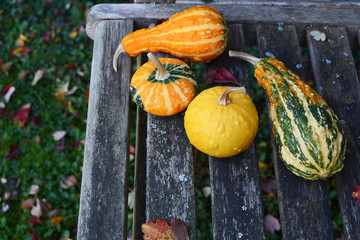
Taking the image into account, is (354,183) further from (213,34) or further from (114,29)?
(114,29)

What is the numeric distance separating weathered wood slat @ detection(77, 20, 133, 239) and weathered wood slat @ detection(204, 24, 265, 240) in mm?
450

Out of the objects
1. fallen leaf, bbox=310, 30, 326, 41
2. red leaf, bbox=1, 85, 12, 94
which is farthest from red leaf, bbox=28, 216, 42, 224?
fallen leaf, bbox=310, 30, 326, 41

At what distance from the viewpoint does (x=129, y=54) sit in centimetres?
195

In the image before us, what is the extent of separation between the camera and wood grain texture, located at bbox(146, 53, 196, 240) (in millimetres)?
1590

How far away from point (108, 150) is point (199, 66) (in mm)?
1600

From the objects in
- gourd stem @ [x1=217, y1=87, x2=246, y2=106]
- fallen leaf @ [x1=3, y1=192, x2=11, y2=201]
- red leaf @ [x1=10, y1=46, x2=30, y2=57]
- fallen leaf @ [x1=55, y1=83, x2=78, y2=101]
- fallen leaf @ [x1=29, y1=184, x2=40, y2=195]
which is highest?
gourd stem @ [x1=217, y1=87, x2=246, y2=106]

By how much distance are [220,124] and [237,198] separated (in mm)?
392

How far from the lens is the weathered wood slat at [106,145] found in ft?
5.18

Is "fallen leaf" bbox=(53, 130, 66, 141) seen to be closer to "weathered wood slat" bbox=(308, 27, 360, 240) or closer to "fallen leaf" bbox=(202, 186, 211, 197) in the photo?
"fallen leaf" bbox=(202, 186, 211, 197)

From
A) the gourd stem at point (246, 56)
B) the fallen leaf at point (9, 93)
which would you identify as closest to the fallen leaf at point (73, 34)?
the fallen leaf at point (9, 93)

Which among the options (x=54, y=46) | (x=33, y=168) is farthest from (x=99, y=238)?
(x=54, y=46)

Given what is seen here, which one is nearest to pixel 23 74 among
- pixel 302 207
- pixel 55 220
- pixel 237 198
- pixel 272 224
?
pixel 55 220

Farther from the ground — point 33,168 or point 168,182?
point 168,182

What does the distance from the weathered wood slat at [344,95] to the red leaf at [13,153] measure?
2.39 m
